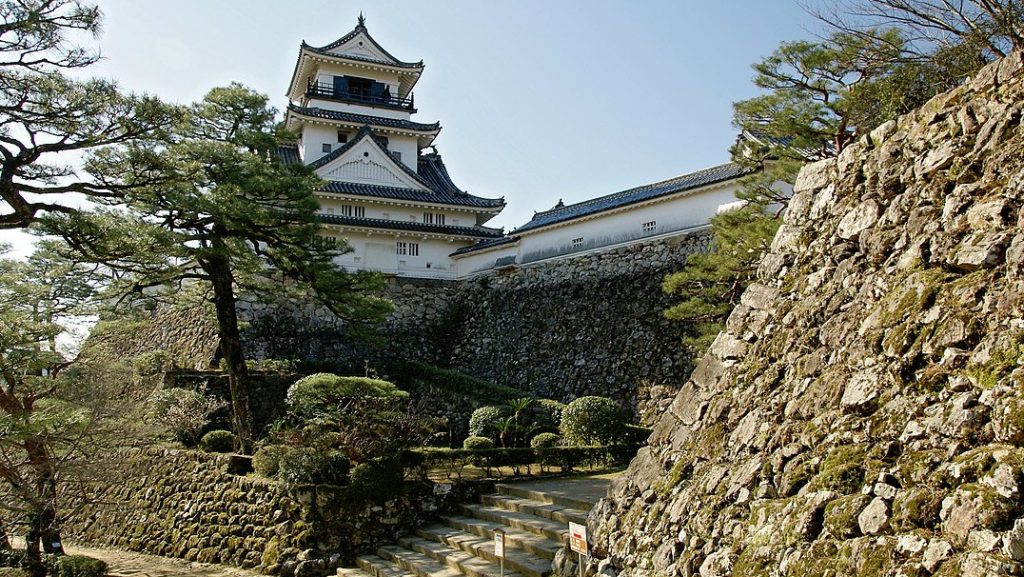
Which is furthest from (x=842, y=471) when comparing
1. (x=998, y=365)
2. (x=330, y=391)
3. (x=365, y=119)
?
(x=365, y=119)

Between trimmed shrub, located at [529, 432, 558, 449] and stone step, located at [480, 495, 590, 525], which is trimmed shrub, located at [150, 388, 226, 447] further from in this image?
stone step, located at [480, 495, 590, 525]

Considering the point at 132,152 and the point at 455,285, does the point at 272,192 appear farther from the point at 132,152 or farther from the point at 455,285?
the point at 455,285

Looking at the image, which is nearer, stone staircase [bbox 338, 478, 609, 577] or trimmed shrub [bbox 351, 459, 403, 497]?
stone staircase [bbox 338, 478, 609, 577]

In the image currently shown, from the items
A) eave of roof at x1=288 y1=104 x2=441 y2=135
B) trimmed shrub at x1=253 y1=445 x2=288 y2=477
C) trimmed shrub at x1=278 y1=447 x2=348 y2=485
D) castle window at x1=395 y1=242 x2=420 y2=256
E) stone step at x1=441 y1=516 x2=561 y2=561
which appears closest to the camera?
stone step at x1=441 y1=516 x2=561 y2=561

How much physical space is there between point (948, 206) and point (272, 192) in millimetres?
10762

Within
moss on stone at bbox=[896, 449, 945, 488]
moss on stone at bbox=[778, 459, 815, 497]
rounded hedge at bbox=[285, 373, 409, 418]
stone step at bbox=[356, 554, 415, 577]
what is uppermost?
rounded hedge at bbox=[285, 373, 409, 418]

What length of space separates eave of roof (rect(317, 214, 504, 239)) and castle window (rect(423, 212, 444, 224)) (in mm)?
459

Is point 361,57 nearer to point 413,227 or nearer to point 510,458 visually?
point 413,227

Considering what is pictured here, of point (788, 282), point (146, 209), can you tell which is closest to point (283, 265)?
point (146, 209)

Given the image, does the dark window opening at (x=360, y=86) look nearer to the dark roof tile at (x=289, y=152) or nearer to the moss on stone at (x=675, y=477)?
the dark roof tile at (x=289, y=152)

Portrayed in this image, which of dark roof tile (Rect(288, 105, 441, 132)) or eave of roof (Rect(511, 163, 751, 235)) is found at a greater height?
dark roof tile (Rect(288, 105, 441, 132))

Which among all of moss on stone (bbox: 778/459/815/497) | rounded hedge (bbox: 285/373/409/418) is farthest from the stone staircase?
moss on stone (bbox: 778/459/815/497)

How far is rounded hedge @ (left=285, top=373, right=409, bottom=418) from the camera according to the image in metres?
11.3

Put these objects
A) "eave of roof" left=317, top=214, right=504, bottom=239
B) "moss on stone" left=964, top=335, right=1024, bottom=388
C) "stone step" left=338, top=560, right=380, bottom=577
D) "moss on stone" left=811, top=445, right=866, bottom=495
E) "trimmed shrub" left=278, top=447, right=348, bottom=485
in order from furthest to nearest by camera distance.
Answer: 1. "eave of roof" left=317, top=214, right=504, bottom=239
2. "trimmed shrub" left=278, top=447, right=348, bottom=485
3. "stone step" left=338, top=560, right=380, bottom=577
4. "moss on stone" left=811, top=445, right=866, bottom=495
5. "moss on stone" left=964, top=335, right=1024, bottom=388
